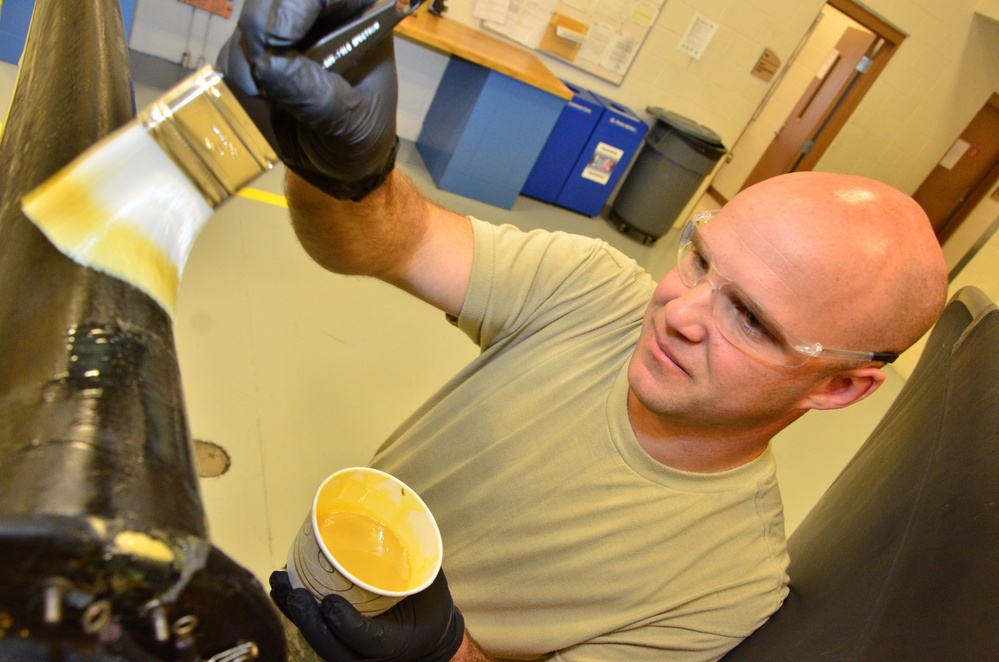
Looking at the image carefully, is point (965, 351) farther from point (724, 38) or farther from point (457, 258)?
point (724, 38)

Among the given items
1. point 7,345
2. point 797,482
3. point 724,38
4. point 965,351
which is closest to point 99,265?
point 7,345

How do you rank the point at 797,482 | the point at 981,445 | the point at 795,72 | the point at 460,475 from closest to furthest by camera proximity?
the point at 981,445
the point at 460,475
the point at 797,482
the point at 795,72

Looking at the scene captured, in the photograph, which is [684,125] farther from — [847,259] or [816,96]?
[847,259]

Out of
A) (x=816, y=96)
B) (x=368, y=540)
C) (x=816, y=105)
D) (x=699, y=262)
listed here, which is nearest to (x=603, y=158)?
(x=816, y=105)

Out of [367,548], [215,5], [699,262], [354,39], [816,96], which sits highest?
[816,96]

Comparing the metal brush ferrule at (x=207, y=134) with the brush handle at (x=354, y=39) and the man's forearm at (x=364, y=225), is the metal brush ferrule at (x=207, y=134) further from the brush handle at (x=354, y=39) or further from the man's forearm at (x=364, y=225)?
the man's forearm at (x=364, y=225)

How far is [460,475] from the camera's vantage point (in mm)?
1218

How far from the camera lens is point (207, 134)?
49 cm

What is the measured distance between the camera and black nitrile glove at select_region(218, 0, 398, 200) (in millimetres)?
610

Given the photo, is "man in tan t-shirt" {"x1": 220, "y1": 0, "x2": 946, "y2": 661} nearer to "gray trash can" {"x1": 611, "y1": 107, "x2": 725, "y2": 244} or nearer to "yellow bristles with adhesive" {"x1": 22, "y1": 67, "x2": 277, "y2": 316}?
"yellow bristles with adhesive" {"x1": 22, "y1": 67, "x2": 277, "y2": 316}

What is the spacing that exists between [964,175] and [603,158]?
528 centimetres

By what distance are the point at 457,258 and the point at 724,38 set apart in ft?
16.4

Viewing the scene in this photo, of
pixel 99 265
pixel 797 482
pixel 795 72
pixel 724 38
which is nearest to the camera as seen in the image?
pixel 99 265

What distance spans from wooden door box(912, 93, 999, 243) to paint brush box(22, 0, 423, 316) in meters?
8.75
